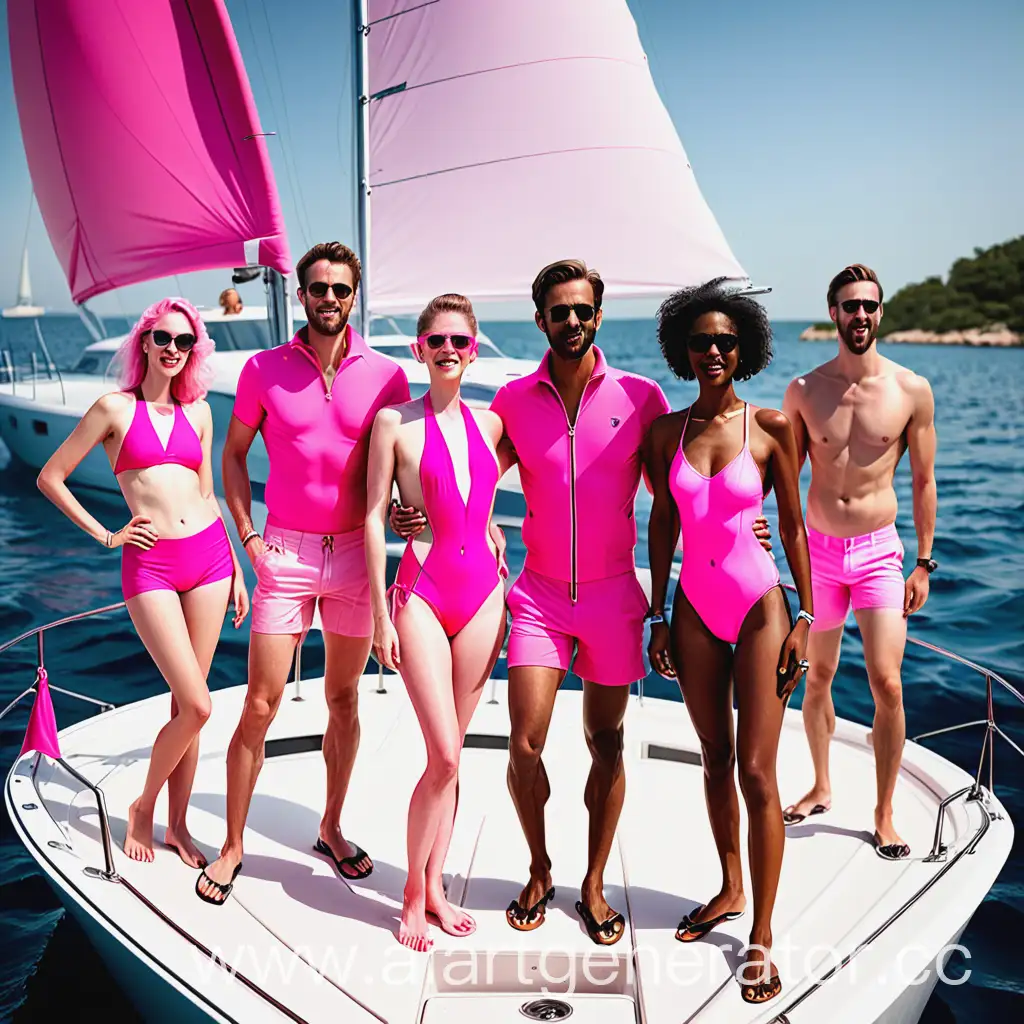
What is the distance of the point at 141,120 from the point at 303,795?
8.00 metres

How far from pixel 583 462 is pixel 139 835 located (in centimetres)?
243

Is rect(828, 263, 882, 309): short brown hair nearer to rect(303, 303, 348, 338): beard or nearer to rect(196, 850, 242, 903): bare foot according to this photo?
rect(303, 303, 348, 338): beard

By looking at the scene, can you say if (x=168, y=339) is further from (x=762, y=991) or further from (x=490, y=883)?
(x=762, y=991)

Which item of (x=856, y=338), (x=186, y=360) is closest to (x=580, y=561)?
(x=856, y=338)

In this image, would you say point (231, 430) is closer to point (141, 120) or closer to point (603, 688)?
point (603, 688)

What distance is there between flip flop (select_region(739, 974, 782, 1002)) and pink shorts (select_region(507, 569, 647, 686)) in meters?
1.06

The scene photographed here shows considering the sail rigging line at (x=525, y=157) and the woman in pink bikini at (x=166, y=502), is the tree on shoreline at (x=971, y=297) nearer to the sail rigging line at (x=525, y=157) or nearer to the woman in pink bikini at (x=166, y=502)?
the sail rigging line at (x=525, y=157)

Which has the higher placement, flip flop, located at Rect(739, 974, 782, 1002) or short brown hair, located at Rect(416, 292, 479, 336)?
short brown hair, located at Rect(416, 292, 479, 336)

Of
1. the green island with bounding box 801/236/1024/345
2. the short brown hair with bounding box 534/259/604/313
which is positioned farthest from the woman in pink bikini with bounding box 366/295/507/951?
the green island with bounding box 801/236/1024/345

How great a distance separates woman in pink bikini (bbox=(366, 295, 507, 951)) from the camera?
338 centimetres

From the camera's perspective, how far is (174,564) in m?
3.79

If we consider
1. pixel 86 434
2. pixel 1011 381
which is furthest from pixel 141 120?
pixel 1011 381

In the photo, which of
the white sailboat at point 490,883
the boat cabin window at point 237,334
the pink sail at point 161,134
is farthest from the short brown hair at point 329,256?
the boat cabin window at point 237,334

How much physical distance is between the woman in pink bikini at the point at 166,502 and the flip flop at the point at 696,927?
2001 mm
